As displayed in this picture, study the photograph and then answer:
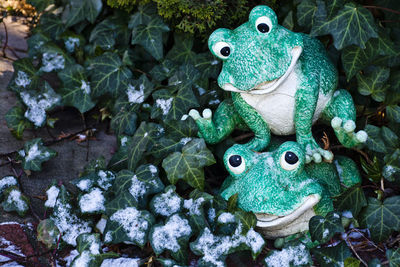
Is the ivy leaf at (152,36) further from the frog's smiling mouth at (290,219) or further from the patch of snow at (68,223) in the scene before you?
the frog's smiling mouth at (290,219)

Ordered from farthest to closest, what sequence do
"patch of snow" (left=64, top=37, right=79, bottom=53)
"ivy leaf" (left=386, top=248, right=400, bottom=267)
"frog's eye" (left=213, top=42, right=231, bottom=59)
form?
"patch of snow" (left=64, top=37, right=79, bottom=53) < "frog's eye" (left=213, top=42, right=231, bottom=59) < "ivy leaf" (left=386, top=248, right=400, bottom=267)

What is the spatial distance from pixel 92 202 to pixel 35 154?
20.1 inches

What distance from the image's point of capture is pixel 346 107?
201 centimetres

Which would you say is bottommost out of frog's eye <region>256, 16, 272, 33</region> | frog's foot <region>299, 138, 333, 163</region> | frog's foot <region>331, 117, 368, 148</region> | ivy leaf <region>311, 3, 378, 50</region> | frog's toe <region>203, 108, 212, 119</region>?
frog's foot <region>299, 138, 333, 163</region>

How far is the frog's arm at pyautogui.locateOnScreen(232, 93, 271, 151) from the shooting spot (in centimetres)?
202

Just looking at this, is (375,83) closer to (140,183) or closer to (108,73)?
(140,183)

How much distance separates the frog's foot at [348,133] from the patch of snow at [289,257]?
0.47m

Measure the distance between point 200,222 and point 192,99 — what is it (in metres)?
0.62

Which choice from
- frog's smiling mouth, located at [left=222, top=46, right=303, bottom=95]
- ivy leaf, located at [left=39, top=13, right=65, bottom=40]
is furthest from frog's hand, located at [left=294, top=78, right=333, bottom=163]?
ivy leaf, located at [left=39, top=13, right=65, bottom=40]

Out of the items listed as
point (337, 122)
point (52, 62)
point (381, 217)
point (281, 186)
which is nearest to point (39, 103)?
point (52, 62)

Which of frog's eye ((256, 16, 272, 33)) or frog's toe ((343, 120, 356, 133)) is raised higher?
frog's eye ((256, 16, 272, 33))

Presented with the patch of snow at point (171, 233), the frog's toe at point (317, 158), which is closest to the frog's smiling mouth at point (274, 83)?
the frog's toe at point (317, 158)

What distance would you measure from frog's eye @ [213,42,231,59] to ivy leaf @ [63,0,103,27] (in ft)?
4.08

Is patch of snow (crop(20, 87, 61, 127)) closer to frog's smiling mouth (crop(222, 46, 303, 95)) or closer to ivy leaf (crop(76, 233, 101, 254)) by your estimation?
ivy leaf (crop(76, 233, 101, 254))
